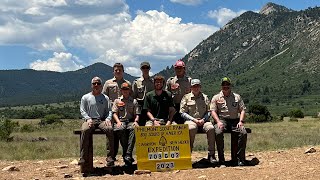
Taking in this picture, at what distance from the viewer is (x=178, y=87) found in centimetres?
1031

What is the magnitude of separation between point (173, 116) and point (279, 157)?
2842 millimetres

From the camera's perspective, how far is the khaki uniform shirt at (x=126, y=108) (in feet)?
32.5

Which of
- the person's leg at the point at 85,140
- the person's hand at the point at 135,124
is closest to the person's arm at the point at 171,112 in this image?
the person's hand at the point at 135,124

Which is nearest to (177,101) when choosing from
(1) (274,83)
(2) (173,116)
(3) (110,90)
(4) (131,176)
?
(2) (173,116)

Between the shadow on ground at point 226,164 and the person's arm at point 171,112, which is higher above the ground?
the person's arm at point 171,112

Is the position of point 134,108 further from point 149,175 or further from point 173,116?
point 149,175

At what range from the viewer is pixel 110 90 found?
408 inches

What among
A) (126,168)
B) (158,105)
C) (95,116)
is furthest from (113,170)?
(158,105)

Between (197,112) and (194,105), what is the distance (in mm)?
174

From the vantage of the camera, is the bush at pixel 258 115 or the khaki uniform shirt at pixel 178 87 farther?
the bush at pixel 258 115

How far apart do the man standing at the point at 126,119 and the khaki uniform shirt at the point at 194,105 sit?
999mm

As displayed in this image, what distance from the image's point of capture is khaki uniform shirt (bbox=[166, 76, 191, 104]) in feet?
33.9

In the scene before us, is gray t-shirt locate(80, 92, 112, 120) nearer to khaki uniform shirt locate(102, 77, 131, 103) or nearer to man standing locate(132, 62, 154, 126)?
khaki uniform shirt locate(102, 77, 131, 103)

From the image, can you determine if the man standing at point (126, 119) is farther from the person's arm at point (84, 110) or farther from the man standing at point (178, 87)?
the man standing at point (178, 87)
